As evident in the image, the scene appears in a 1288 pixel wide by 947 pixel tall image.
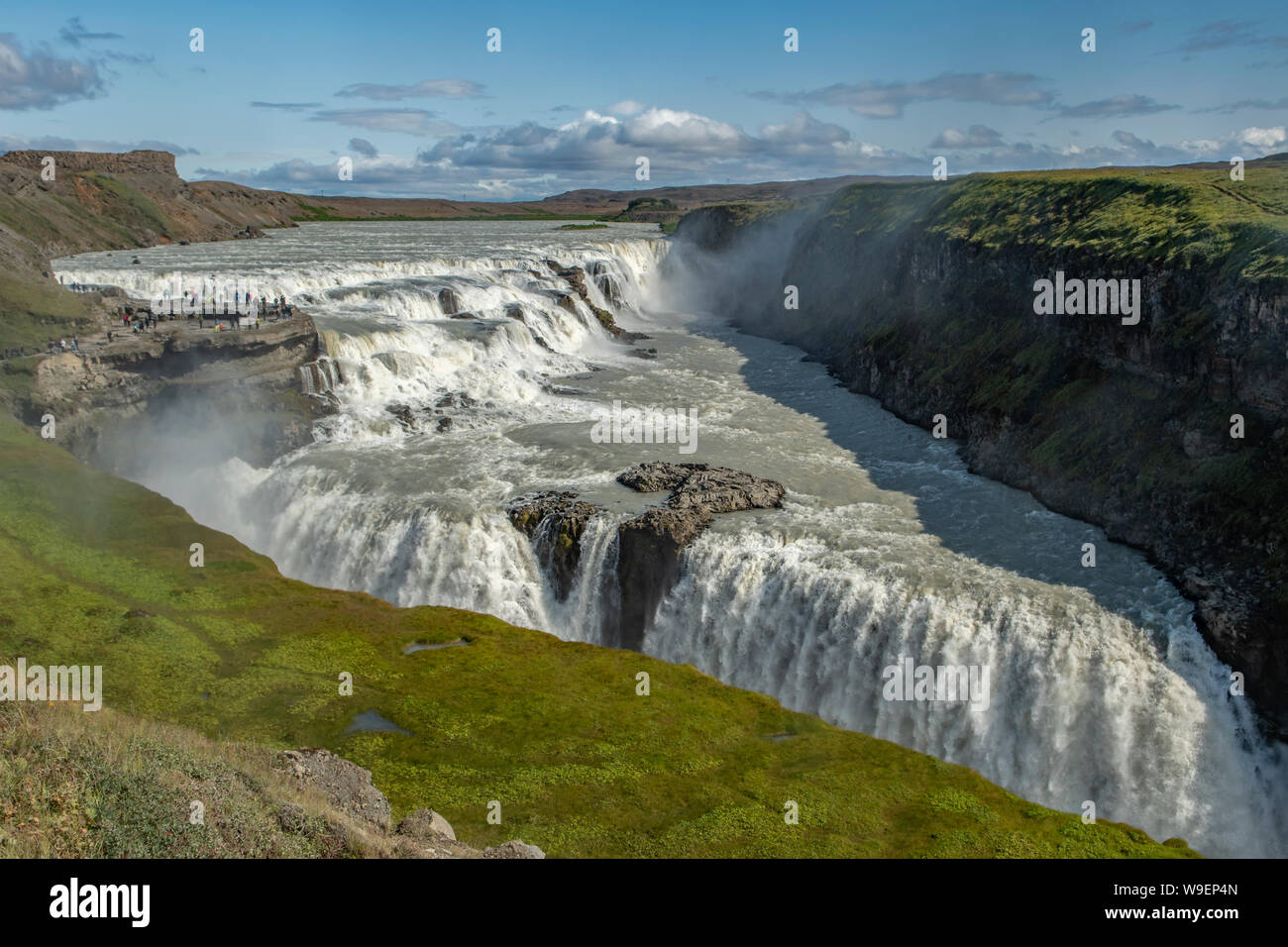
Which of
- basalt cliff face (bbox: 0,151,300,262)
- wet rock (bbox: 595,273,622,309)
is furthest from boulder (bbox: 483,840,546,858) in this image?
wet rock (bbox: 595,273,622,309)

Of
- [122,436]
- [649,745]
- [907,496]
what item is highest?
[122,436]

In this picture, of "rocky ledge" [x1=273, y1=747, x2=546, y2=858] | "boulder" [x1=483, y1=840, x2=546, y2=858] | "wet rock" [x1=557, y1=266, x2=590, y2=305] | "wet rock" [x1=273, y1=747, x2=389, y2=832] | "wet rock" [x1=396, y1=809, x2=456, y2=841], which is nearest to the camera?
"rocky ledge" [x1=273, y1=747, x2=546, y2=858]

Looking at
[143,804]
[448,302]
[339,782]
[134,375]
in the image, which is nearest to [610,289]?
[448,302]

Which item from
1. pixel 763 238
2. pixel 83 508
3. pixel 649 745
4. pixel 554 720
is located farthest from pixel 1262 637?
pixel 763 238

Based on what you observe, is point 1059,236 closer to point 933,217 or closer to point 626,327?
point 933,217

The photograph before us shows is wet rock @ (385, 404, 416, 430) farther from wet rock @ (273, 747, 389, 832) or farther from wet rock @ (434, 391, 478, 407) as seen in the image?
wet rock @ (273, 747, 389, 832)

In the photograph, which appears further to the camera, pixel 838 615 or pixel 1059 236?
pixel 1059 236

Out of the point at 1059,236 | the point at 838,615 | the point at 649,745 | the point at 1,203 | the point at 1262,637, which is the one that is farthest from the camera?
the point at 1,203
